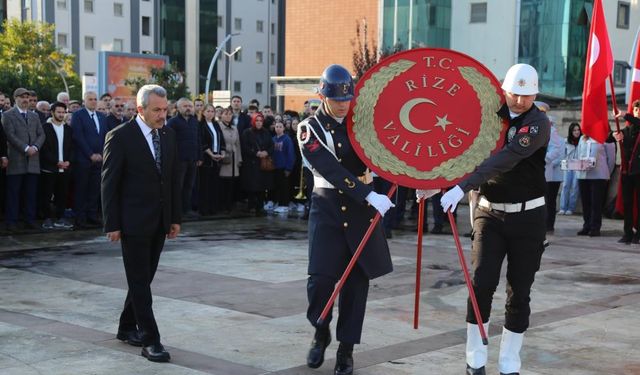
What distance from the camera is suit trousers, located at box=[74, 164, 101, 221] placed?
14.0 metres

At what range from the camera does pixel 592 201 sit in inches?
588

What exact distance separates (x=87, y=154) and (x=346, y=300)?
28.7 feet

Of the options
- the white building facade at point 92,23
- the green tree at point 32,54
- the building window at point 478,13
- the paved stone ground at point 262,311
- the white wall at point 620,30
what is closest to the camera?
the paved stone ground at point 262,311

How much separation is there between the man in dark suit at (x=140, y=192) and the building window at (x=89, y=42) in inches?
2804

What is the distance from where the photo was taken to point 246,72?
3450 inches

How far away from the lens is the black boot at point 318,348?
6.18 metres

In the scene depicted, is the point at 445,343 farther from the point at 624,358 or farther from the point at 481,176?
the point at 481,176

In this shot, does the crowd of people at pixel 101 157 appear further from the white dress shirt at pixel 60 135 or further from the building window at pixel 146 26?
the building window at pixel 146 26

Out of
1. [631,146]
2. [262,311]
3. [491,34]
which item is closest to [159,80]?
[491,34]

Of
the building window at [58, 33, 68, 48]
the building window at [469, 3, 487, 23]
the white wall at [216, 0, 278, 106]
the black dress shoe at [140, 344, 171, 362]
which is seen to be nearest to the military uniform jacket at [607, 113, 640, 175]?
the black dress shoe at [140, 344, 171, 362]

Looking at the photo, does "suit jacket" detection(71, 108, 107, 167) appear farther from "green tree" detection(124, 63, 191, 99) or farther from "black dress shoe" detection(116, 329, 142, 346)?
"green tree" detection(124, 63, 191, 99)

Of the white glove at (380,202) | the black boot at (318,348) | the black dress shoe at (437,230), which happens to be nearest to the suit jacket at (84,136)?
the black dress shoe at (437,230)

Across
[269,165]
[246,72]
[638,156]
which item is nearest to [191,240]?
[269,165]

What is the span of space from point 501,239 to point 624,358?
1.56 metres
